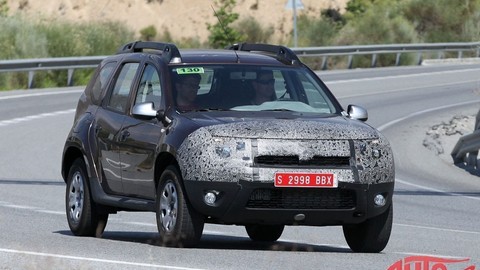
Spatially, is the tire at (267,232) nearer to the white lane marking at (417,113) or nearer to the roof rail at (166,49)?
the roof rail at (166,49)

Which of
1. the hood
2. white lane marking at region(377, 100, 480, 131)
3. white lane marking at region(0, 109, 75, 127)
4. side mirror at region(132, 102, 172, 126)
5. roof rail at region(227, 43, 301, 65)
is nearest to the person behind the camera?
the hood

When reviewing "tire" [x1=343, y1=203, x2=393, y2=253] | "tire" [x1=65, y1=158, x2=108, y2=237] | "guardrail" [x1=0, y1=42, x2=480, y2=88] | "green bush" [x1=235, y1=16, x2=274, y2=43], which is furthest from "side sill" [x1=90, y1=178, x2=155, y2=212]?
"green bush" [x1=235, y1=16, x2=274, y2=43]

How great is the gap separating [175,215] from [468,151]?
45.9ft

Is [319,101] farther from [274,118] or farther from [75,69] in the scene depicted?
[75,69]

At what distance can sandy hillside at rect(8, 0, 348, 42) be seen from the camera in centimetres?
8175

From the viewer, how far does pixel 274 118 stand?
10.7 m

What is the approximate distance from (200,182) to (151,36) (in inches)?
2792

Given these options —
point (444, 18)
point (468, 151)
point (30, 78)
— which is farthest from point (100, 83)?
point (444, 18)

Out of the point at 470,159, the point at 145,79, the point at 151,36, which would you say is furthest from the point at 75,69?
the point at 151,36

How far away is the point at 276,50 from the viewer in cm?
1218

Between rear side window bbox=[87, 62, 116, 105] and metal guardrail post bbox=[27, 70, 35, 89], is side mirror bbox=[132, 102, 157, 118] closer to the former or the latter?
rear side window bbox=[87, 62, 116, 105]

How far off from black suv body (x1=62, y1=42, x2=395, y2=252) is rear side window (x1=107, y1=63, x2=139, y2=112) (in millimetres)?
12

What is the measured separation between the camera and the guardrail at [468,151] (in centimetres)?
2322

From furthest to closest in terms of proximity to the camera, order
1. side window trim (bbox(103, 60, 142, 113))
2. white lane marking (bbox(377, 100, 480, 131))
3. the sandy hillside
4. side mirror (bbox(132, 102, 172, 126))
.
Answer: the sandy hillside < white lane marking (bbox(377, 100, 480, 131)) < side window trim (bbox(103, 60, 142, 113)) < side mirror (bbox(132, 102, 172, 126))
